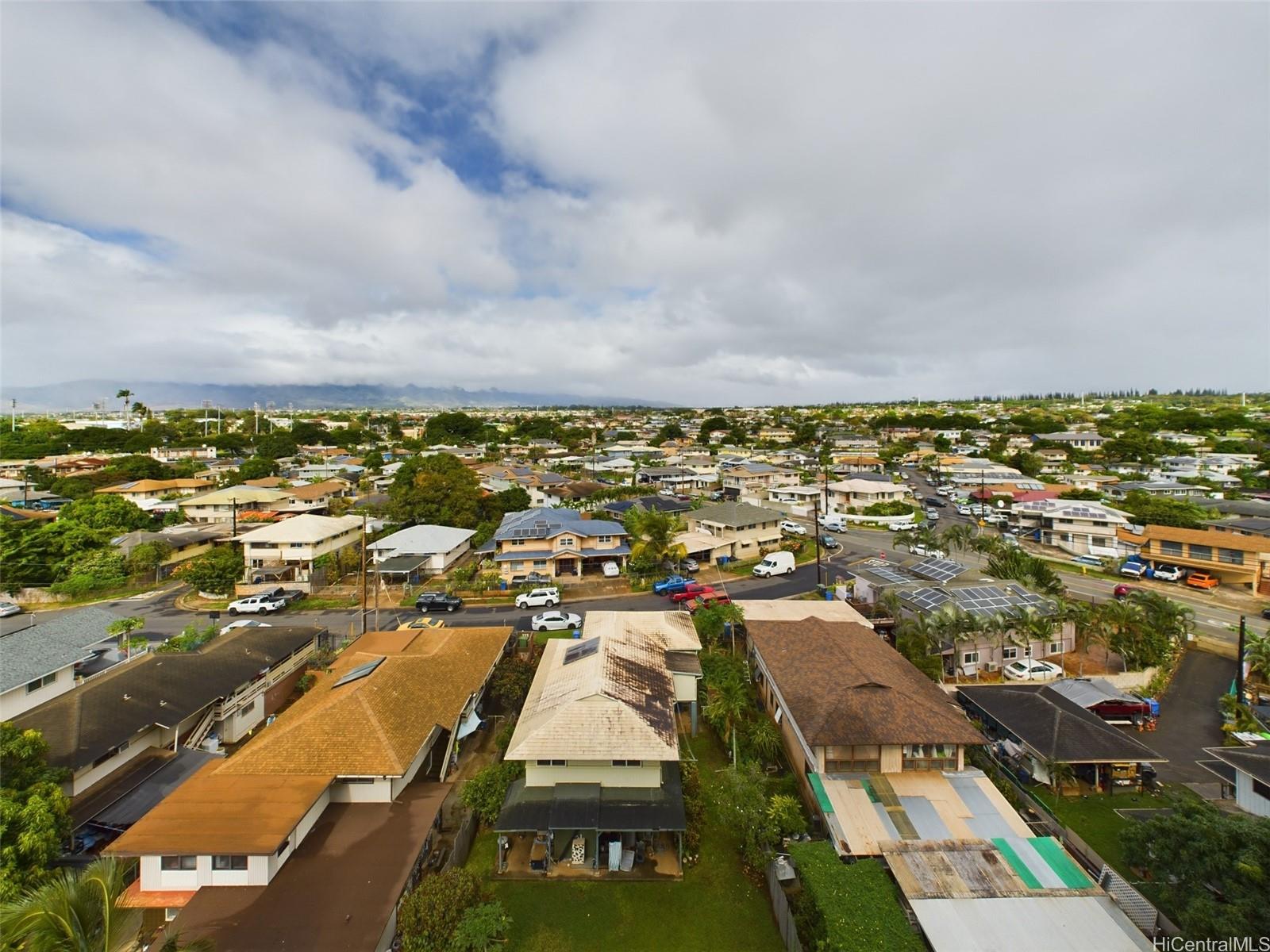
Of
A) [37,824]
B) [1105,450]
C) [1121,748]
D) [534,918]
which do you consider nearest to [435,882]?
[534,918]

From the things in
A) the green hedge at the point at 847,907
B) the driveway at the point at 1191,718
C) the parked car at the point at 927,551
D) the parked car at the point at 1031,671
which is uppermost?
the parked car at the point at 927,551

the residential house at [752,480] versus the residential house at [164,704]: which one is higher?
the residential house at [752,480]

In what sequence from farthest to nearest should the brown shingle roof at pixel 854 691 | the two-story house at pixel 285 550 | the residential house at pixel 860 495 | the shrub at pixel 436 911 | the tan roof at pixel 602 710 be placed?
the residential house at pixel 860 495, the two-story house at pixel 285 550, the brown shingle roof at pixel 854 691, the tan roof at pixel 602 710, the shrub at pixel 436 911

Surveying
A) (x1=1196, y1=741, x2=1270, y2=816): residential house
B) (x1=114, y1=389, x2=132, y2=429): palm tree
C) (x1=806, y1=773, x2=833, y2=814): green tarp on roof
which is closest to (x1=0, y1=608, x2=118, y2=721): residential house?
(x1=806, y1=773, x2=833, y2=814): green tarp on roof

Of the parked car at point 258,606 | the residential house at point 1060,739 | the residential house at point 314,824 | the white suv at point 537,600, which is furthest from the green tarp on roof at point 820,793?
the parked car at point 258,606

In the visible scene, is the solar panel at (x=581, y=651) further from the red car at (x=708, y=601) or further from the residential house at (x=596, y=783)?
the red car at (x=708, y=601)

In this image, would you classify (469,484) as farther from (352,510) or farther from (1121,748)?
(1121,748)

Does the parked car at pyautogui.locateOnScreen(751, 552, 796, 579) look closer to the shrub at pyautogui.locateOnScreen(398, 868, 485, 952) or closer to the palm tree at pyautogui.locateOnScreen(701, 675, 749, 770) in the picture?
the palm tree at pyautogui.locateOnScreen(701, 675, 749, 770)
